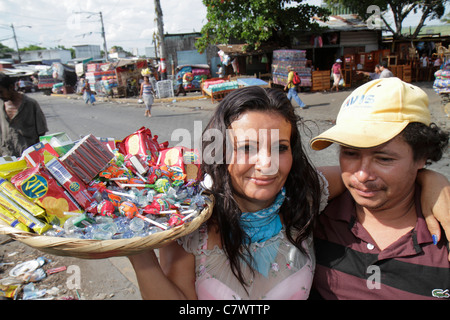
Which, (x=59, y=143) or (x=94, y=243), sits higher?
(x=59, y=143)

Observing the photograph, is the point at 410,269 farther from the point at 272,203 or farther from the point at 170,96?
the point at 170,96

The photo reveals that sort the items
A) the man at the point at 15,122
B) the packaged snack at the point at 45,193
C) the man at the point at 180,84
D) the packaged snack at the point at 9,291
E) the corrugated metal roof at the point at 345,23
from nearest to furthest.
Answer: the packaged snack at the point at 45,193, the packaged snack at the point at 9,291, the man at the point at 15,122, the corrugated metal roof at the point at 345,23, the man at the point at 180,84

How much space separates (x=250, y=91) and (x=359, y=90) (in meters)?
0.47

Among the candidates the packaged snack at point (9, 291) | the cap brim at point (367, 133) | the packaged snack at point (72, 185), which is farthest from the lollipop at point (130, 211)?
the packaged snack at point (9, 291)

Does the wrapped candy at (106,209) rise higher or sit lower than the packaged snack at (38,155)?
lower

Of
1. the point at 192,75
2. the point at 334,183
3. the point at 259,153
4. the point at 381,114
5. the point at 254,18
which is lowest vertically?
the point at 334,183

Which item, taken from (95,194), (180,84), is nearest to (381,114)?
(95,194)

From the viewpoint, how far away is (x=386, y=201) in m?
1.24

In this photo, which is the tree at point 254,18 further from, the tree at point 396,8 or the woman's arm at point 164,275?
the woman's arm at point 164,275

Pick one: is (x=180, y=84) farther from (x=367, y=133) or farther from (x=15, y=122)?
(x=367, y=133)

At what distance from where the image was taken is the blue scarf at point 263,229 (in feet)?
4.27

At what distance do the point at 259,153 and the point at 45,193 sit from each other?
35.0 inches

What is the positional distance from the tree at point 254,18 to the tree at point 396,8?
6.07 metres

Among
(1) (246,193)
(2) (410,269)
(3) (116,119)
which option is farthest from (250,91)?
(3) (116,119)
